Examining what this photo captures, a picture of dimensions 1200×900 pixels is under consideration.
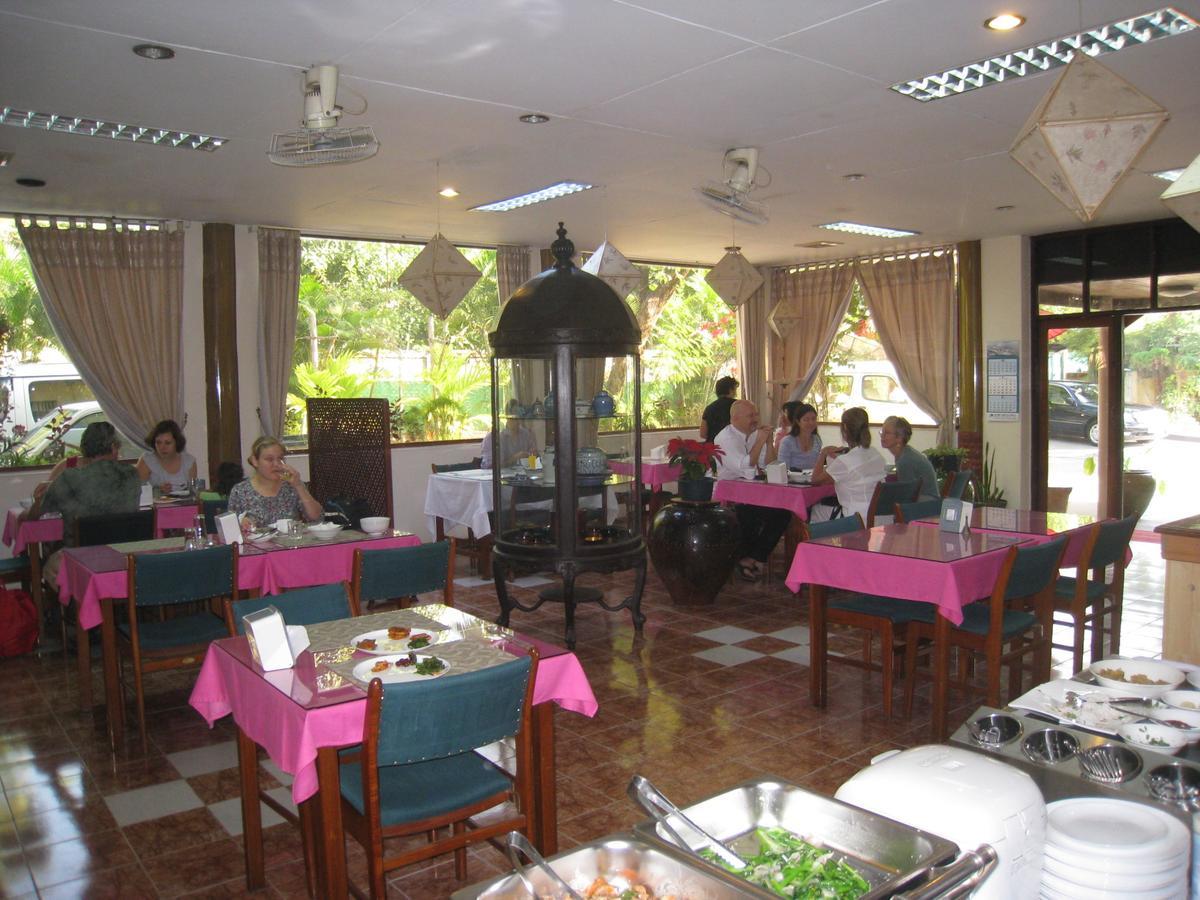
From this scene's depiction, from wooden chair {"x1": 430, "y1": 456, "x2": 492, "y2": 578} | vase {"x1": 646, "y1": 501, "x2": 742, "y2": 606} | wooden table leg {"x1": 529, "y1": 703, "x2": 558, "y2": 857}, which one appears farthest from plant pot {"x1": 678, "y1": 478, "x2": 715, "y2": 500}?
wooden table leg {"x1": 529, "y1": 703, "x2": 558, "y2": 857}

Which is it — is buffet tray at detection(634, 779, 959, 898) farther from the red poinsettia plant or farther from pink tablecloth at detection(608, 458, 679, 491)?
pink tablecloth at detection(608, 458, 679, 491)

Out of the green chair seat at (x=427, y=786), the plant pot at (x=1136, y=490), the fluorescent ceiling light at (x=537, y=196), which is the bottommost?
the green chair seat at (x=427, y=786)

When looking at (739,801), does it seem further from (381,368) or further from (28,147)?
(381,368)

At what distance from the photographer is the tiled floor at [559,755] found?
3.06m

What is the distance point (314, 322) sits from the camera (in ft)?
30.3

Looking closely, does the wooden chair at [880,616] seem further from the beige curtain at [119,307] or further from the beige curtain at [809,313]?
the beige curtain at [809,313]

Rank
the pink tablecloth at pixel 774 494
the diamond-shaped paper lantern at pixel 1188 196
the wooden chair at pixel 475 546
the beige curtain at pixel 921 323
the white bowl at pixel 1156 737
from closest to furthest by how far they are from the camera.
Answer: the white bowl at pixel 1156 737 → the diamond-shaped paper lantern at pixel 1188 196 → the pink tablecloth at pixel 774 494 → the wooden chair at pixel 475 546 → the beige curtain at pixel 921 323

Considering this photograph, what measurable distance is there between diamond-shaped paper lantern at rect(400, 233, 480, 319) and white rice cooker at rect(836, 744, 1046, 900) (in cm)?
583

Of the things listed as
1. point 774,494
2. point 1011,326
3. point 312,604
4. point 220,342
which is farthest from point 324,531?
point 1011,326

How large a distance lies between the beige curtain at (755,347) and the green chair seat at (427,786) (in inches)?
357


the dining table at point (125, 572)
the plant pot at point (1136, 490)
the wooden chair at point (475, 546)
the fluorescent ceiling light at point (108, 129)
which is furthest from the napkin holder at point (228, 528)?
the plant pot at point (1136, 490)

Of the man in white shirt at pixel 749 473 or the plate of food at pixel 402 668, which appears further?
the man in white shirt at pixel 749 473

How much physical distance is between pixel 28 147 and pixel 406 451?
4.27 metres

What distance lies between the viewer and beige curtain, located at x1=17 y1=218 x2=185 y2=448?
23.1 ft
